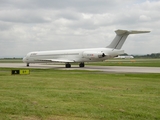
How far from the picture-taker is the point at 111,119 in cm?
739

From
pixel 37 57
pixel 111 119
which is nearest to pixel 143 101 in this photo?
pixel 111 119

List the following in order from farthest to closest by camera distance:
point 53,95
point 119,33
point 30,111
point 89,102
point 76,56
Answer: point 76,56, point 119,33, point 53,95, point 89,102, point 30,111

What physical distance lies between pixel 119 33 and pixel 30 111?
34.1 m

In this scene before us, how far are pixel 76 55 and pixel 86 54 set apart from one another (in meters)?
2.87

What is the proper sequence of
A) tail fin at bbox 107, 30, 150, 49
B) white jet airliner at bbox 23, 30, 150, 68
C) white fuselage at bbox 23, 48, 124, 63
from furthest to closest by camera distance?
1. white fuselage at bbox 23, 48, 124, 63
2. white jet airliner at bbox 23, 30, 150, 68
3. tail fin at bbox 107, 30, 150, 49

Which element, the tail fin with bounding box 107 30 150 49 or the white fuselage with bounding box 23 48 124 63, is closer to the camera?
the tail fin with bounding box 107 30 150 49

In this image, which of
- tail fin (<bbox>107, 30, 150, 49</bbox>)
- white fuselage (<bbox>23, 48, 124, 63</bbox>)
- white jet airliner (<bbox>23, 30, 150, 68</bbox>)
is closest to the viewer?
tail fin (<bbox>107, 30, 150, 49</bbox>)

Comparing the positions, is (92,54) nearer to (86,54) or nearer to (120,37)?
(86,54)

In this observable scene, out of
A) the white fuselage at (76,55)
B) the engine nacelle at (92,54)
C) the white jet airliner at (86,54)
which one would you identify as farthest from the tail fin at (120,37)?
the engine nacelle at (92,54)

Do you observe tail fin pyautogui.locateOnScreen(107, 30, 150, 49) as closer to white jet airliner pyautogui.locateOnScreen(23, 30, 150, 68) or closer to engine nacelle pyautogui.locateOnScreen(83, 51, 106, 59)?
white jet airliner pyautogui.locateOnScreen(23, 30, 150, 68)

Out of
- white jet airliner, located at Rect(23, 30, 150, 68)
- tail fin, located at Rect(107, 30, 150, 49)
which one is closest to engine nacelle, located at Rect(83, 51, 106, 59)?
white jet airliner, located at Rect(23, 30, 150, 68)

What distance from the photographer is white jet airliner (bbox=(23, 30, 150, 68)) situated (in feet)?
134

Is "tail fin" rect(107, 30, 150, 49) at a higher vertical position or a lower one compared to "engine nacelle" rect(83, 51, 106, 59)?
higher

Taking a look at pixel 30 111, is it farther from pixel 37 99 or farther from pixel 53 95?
pixel 53 95
